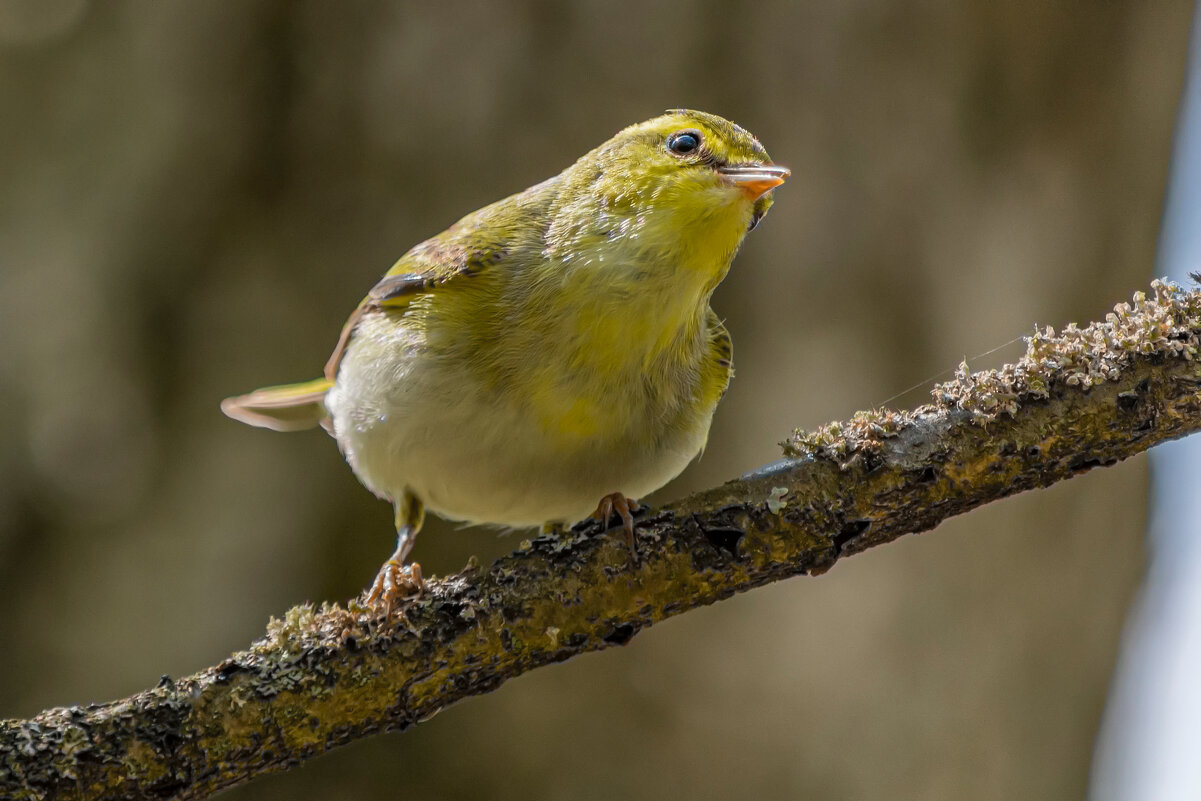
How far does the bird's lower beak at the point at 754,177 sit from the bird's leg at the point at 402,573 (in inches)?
50.2

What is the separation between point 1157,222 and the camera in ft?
13.6

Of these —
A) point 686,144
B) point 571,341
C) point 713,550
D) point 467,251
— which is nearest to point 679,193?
point 686,144

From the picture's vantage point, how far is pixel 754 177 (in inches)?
95.8

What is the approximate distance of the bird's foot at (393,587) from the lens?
2137 millimetres

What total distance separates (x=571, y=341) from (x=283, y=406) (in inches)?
61.7

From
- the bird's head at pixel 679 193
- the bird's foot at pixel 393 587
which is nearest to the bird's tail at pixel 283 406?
the bird's foot at pixel 393 587

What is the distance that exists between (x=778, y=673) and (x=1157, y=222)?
2.56 metres

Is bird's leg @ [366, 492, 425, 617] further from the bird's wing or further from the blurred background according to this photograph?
the blurred background

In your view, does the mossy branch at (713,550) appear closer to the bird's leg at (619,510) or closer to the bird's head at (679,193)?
the bird's leg at (619,510)

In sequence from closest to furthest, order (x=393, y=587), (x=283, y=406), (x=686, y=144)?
(x=393, y=587) < (x=686, y=144) < (x=283, y=406)

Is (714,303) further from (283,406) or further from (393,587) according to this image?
(393,587)

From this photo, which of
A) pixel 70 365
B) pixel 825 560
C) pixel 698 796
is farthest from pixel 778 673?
pixel 70 365

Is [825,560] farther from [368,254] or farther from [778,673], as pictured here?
[368,254]

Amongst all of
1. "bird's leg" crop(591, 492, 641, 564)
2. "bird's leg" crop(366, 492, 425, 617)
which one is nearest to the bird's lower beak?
"bird's leg" crop(591, 492, 641, 564)
